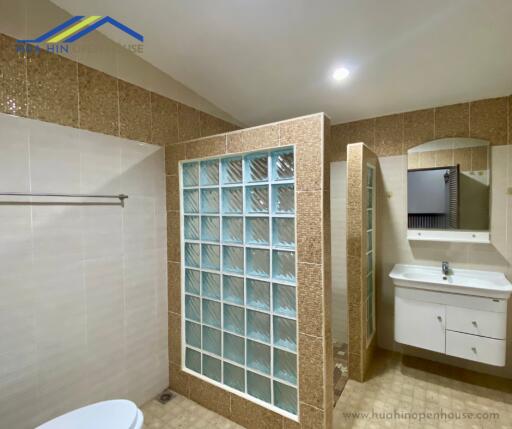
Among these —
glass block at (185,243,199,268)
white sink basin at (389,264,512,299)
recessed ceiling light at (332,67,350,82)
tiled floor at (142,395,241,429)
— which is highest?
recessed ceiling light at (332,67,350,82)

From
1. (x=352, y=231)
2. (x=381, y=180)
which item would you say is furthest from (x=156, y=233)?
(x=381, y=180)

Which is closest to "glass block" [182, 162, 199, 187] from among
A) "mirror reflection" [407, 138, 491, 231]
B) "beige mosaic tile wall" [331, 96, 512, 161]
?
"beige mosaic tile wall" [331, 96, 512, 161]

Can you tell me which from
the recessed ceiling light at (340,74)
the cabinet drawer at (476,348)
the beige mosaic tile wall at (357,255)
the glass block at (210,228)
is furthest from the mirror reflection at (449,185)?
the glass block at (210,228)

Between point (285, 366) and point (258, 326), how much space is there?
267mm

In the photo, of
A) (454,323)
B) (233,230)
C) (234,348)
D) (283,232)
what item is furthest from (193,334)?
(454,323)

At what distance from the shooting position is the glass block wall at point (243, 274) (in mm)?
1512

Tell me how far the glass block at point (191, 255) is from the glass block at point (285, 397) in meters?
0.93

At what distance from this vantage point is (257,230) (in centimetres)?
163

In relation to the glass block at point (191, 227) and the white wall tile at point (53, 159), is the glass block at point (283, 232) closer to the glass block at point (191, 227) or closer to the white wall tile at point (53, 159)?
the glass block at point (191, 227)

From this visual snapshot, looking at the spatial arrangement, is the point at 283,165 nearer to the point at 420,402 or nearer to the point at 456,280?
the point at 456,280

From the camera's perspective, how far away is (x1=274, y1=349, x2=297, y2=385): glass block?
1492mm

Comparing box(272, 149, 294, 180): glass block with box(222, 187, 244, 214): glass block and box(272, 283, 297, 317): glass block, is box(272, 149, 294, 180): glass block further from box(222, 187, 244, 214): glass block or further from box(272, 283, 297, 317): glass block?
box(272, 283, 297, 317): glass block

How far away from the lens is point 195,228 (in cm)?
191

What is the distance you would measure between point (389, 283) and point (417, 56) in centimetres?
190
